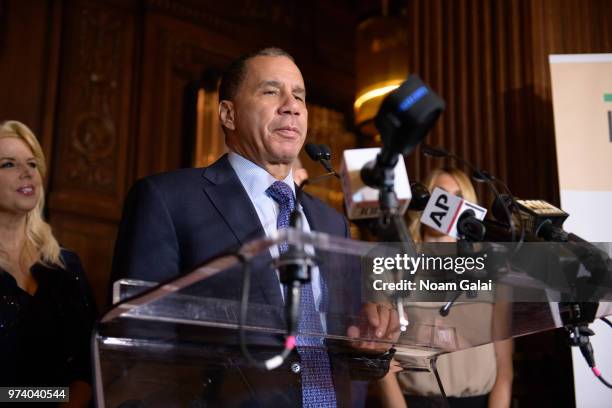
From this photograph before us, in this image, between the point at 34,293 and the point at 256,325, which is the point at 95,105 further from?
the point at 256,325

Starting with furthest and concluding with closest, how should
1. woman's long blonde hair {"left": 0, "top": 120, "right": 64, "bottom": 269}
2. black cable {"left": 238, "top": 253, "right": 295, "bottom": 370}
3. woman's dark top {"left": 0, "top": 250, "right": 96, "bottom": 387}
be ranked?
1. woman's long blonde hair {"left": 0, "top": 120, "right": 64, "bottom": 269}
2. woman's dark top {"left": 0, "top": 250, "right": 96, "bottom": 387}
3. black cable {"left": 238, "top": 253, "right": 295, "bottom": 370}

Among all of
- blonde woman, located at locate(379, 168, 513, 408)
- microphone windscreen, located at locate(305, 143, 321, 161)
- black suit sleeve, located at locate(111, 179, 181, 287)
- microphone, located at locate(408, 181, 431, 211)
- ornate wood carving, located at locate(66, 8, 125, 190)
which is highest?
ornate wood carving, located at locate(66, 8, 125, 190)

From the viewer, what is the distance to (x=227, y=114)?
2.03 metres

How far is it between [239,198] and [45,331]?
922mm

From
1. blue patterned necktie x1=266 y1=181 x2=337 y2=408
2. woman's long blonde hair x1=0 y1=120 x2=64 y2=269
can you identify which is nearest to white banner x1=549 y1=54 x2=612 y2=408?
blue patterned necktie x1=266 y1=181 x2=337 y2=408

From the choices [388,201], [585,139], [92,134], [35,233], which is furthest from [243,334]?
[92,134]

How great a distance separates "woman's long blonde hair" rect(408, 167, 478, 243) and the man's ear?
851mm

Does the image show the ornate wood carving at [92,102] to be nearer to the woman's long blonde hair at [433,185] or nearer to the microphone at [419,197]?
the woman's long blonde hair at [433,185]

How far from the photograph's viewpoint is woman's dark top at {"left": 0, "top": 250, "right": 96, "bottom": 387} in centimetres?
216

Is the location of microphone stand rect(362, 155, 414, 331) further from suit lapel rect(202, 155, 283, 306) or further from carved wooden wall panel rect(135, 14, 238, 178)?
carved wooden wall panel rect(135, 14, 238, 178)

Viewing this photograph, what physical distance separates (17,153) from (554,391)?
196cm

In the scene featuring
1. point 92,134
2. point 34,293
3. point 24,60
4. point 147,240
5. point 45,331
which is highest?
point 24,60

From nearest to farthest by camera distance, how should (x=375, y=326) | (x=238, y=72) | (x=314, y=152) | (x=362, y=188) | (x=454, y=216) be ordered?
(x=362, y=188), (x=375, y=326), (x=454, y=216), (x=314, y=152), (x=238, y=72)

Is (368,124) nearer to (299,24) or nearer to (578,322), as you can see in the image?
(299,24)
